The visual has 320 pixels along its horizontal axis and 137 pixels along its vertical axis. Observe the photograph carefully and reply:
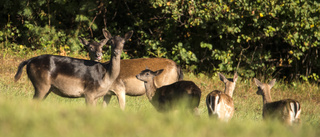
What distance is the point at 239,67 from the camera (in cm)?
1477

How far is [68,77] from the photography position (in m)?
8.05

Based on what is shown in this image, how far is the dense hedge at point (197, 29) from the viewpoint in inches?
501

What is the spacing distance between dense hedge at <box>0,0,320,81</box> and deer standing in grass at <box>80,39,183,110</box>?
10.8 ft

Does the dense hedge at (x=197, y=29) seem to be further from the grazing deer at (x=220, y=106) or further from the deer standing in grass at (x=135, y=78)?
the grazing deer at (x=220, y=106)

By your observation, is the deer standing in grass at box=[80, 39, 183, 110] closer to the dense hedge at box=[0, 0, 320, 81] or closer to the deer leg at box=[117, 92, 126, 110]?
the deer leg at box=[117, 92, 126, 110]

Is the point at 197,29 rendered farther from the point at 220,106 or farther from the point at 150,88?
the point at 220,106

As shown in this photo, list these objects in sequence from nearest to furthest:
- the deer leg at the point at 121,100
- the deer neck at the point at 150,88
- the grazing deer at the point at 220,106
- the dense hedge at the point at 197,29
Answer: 1. the grazing deer at the point at 220,106
2. the deer neck at the point at 150,88
3. the deer leg at the point at 121,100
4. the dense hedge at the point at 197,29

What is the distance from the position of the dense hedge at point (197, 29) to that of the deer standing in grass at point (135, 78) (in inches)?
130

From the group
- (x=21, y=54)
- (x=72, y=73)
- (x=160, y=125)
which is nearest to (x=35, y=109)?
(x=160, y=125)

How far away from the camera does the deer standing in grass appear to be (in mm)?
9420

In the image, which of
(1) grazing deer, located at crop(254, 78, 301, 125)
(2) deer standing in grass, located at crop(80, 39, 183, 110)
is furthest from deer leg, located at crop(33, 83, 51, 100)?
(1) grazing deer, located at crop(254, 78, 301, 125)

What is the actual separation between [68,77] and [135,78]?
1958 millimetres

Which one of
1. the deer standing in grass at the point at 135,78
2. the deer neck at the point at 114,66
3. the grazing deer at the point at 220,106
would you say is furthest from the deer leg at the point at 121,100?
the grazing deer at the point at 220,106

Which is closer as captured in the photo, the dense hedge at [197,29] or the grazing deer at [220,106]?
the grazing deer at [220,106]
